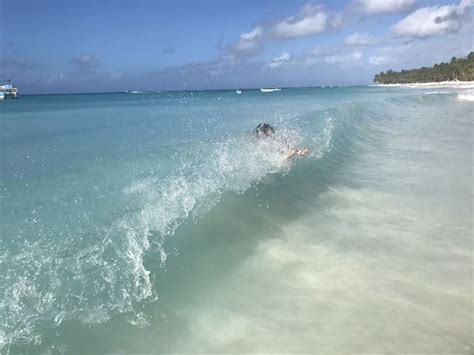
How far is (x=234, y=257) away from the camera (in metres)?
7.64

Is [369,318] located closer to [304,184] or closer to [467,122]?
[304,184]

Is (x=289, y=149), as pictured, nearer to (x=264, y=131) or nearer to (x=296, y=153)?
(x=296, y=153)

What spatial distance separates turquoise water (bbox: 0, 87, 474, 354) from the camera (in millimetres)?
5289

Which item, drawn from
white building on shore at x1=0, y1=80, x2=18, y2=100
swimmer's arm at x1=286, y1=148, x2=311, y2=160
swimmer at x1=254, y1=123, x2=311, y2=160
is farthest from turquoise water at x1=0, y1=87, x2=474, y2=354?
white building on shore at x1=0, y1=80, x2=18, y2=100

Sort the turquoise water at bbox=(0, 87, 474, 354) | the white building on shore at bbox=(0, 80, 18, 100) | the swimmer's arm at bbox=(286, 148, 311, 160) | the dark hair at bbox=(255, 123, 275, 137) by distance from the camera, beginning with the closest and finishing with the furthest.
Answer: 1. the turquoise water at bbox=(0, 87, 474, 354)
2. the swimmer's arm at bbox=(286, 148, 311, 160)
3. the dark hair at bbox=(255, 123, 275, 137)
4. the white building on shore at bbox=(0, 80, 18, 100)

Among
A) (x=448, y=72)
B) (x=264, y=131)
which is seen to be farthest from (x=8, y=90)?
(x=448, y=72)

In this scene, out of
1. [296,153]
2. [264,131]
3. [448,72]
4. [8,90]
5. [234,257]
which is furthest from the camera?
[448,72]

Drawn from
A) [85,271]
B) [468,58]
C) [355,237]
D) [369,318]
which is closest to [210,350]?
[369,318]

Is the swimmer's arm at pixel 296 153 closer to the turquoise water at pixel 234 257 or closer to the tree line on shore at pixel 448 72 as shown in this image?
the turquoise water at pixel 234 257

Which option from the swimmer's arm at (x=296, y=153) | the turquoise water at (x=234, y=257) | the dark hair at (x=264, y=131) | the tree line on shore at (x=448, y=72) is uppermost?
the tree line on shore at (x=448, y=72)

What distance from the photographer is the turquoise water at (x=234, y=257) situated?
5.29 meters

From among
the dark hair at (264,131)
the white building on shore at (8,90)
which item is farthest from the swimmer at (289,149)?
the white building on shore at (8,90)

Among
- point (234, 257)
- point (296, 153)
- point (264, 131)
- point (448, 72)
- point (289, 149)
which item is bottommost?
point (234, 257)

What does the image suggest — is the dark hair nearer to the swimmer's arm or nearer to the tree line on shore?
the swimmer's arm
